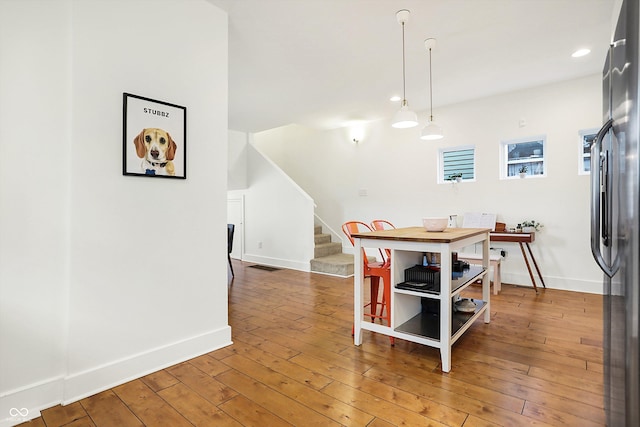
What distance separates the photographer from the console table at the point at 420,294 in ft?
6.86

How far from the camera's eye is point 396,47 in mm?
3125

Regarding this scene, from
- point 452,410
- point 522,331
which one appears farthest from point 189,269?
point 522,331

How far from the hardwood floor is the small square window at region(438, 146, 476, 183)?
236 cm

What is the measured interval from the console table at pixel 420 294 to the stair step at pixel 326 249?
9.85ft

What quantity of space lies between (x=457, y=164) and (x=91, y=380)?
4922 millimetres

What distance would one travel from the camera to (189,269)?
234 centimetres

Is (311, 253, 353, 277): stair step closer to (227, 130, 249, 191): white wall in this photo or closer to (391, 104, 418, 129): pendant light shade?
(227, 130, 249, 191): white wall

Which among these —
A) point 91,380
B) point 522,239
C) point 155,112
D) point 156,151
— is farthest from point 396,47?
point 91,380

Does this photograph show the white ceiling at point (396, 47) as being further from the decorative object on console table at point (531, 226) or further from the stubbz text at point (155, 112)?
the decorative object on console table at point (531, 226)

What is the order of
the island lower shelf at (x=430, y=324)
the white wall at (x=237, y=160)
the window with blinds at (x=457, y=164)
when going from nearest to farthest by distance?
the island lower shelf at (x=430, y=324), the window with blinds at (x=457, y=164), the white wall at (x=237, y=160)

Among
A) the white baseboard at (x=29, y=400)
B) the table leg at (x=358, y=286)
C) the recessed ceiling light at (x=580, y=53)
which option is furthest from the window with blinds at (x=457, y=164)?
the white baseboard at (x=29, y=400)

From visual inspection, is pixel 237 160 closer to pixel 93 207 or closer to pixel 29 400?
pixel 93 207

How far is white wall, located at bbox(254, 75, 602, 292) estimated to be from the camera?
4.03 metres

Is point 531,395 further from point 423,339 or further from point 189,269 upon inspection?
point 189,269
